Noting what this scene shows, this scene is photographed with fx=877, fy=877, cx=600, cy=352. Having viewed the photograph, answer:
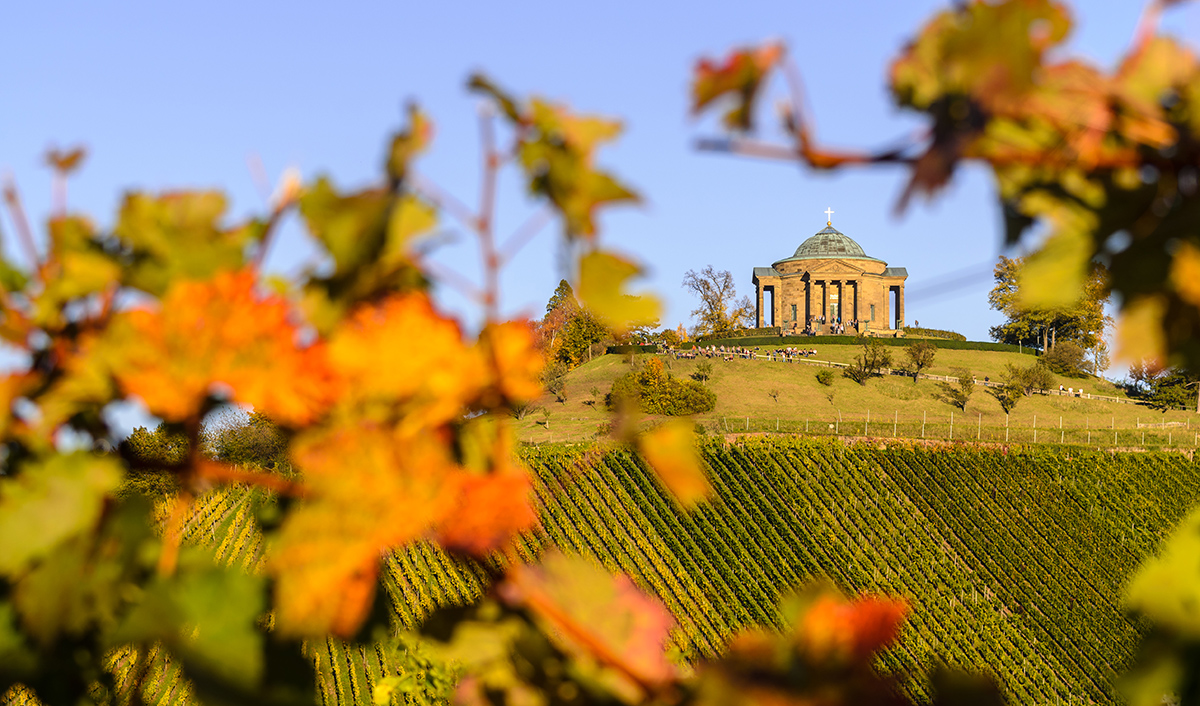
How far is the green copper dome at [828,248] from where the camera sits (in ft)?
189

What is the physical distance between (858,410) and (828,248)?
92.1ft

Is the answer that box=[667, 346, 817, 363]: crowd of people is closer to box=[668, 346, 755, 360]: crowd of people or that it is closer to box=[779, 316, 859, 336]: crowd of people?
box=[668, 346, 755, 360]: crowd of people

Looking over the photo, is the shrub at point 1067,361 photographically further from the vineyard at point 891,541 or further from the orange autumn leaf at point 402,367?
the orange autumn leaf at point 402,367

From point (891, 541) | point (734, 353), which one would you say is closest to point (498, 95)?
point (891, 541)

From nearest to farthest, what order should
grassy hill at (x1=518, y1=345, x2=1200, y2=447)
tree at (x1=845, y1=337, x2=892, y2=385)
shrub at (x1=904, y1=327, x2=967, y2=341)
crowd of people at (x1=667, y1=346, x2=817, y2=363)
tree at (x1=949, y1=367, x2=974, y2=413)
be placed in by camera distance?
grassy hill at (x1=518, y1=345, x2=1200, y2=447) → tree at (x1=949, y1=367, x2=974, y2=413) → tree at (x1=845, y1=337, x2=892, y2=385) → crowd of people at (x1=667, y1=346, x2=817, y2=363) → shrub at (x1=904, y1=327, x2=967, y2=341)

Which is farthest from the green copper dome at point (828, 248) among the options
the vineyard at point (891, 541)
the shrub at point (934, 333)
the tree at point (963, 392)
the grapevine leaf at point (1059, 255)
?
the grapevine leaf at point (1059, 255)

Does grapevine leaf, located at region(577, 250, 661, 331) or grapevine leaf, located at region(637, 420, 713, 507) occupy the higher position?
grapevine leaf, located at region(577, 250, 661, 331)

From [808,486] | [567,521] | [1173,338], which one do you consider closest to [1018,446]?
[808,486]

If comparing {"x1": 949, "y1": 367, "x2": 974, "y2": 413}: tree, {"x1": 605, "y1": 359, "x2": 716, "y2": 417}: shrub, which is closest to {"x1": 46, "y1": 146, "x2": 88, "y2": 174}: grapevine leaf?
{"x1": 605, "y1": 359, "x2": 716, "y2": 417}: shrub

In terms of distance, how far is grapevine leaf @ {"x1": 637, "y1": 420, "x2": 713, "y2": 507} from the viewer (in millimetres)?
673

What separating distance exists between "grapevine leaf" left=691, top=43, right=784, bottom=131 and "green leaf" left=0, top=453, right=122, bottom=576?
535 millimetres

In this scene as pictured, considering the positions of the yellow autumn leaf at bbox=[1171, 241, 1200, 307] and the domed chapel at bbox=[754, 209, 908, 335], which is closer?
the yellow autumn leaf at bbox=[1171, 241, 1200, 307]

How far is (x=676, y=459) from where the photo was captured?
2.25 ft

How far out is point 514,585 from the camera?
643mm
